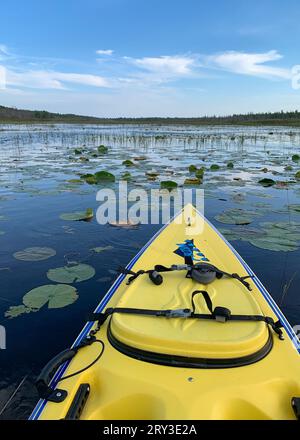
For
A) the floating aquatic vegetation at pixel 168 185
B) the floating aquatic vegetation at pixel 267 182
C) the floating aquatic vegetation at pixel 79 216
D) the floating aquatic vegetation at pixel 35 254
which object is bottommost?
the floating aquatic vegetation at pixel 35 254

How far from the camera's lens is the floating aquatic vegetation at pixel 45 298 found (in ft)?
10.6

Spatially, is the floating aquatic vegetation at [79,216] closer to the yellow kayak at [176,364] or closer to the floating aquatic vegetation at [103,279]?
the floating aquatic vegetation at [103,279]

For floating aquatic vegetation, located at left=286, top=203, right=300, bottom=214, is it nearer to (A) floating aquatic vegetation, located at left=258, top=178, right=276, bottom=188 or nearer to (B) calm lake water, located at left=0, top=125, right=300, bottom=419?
(B) calm lake water, located at left=0, top=125, right=300, bottom=419

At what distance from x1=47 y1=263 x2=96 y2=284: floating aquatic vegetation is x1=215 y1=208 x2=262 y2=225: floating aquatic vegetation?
2.81m

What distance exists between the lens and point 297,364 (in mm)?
2004

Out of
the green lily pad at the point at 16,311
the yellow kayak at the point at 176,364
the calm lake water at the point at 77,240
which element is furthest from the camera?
the green lily pad at the point at 16,311

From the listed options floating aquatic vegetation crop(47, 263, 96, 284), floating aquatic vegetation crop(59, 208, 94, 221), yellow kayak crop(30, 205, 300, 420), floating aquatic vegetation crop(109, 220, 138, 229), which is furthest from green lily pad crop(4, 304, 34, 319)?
floating aquatic vegetation crop(59, 208, 94, 221)

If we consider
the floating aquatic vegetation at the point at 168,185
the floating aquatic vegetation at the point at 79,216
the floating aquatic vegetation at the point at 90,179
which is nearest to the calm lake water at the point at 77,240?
the floating aquatic vegetation at the point at 79,216

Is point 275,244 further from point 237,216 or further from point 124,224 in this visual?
point 124,224

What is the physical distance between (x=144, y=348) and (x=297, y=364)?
3.05 ft

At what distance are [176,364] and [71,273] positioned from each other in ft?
7.32

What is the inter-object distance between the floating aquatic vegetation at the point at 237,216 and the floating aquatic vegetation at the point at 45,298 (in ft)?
10.8

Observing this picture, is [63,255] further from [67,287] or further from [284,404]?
[284,404]

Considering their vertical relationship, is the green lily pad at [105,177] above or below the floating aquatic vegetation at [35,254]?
above
